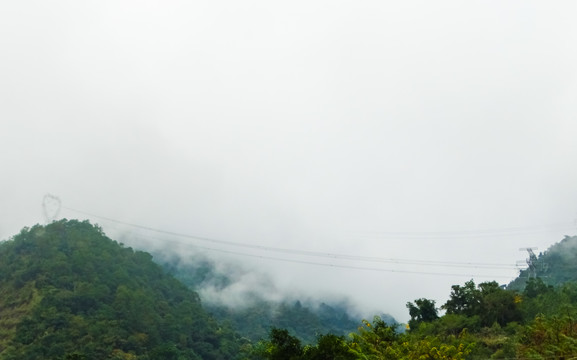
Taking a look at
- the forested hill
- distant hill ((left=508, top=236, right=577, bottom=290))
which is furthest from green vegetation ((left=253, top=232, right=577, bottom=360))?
distant hill ((left=508, top=236, right=577, bottom=290))

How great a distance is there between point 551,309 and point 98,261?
111076mm

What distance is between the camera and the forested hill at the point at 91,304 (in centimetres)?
10969

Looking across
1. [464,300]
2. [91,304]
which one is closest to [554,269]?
[464,300]

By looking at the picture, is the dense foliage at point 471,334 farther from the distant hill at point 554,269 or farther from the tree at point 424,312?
the distant hill at point 554,269

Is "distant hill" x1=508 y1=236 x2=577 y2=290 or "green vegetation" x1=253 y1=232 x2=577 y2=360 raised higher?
"distant hill" x1=508 y1=236 x2=577 y2=290

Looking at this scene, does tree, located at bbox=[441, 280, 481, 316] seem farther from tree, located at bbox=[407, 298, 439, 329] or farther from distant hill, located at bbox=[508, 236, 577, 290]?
distant hill, located at bbox=[508, 236, 577, 290]

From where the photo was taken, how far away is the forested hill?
110 m

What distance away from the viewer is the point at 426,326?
81.2m

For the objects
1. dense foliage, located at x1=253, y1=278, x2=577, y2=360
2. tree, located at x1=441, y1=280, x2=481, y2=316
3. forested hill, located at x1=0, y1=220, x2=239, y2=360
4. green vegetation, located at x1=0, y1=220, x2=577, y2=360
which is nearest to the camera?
dense foliage, located at x1=253, y1=278, x2=577, y2=360

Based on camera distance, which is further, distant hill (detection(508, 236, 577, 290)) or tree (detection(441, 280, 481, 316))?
distant hill (detection(508, 236, 577, 290))

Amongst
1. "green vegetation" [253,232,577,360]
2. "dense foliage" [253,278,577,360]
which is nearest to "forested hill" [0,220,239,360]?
"green vegetation" [253,232,577,360]

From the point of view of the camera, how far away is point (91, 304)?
12850cm

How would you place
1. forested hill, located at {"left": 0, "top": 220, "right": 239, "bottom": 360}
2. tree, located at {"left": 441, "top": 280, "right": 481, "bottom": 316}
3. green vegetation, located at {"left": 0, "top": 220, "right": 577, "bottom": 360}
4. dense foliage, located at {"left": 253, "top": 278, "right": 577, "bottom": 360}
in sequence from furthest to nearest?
forested hill, located at {"left": 0, "top": 220, "right": 239, "bottom": 360}, tree, located at {"left": 441, "top": 280, "right": 481, "bottom": 316}, green vegetation, located at {"left": 0, "top": 220, "right": 577, "bottom": 360}, dense foliage, located at {"left": 253, "top": 278, "right": 577, "bottom": 360}

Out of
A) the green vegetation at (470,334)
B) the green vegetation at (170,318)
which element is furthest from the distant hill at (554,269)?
the green vegetation at (470,334)
